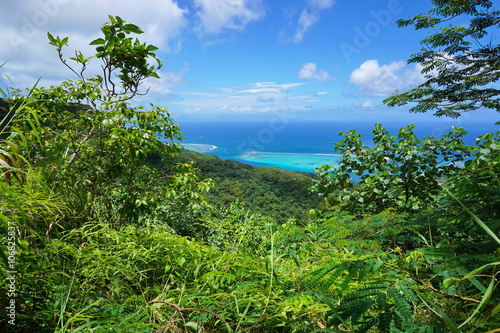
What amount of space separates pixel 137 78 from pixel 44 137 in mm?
1112

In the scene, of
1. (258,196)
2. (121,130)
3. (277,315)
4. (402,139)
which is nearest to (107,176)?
(121,130)

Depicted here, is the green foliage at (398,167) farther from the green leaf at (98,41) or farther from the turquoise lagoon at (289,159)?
the turquoise lagoon at (289,159)

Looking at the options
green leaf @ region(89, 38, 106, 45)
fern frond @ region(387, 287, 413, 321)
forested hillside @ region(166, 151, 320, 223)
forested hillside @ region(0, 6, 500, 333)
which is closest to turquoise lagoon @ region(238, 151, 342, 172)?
forested hillside @ region(166, 151, 320, 223)

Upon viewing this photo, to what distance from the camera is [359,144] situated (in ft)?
14.6

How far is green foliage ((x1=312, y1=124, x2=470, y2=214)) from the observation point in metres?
3.76

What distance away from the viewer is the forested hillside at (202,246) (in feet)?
3.02

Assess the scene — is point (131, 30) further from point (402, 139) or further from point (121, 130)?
point (402, 139)

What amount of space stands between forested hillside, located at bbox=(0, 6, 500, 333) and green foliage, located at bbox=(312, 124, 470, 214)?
0.8 inches

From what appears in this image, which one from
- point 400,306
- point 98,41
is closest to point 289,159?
point 98,41

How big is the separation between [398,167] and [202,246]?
3366mm

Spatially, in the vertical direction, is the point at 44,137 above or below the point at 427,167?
above

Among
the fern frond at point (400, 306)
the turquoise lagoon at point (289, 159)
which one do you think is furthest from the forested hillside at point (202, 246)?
the turquoise lagoon at point (289, 159)

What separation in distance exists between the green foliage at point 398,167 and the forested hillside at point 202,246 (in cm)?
2

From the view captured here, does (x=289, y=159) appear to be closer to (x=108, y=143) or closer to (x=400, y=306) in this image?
(x=108, y=143)
